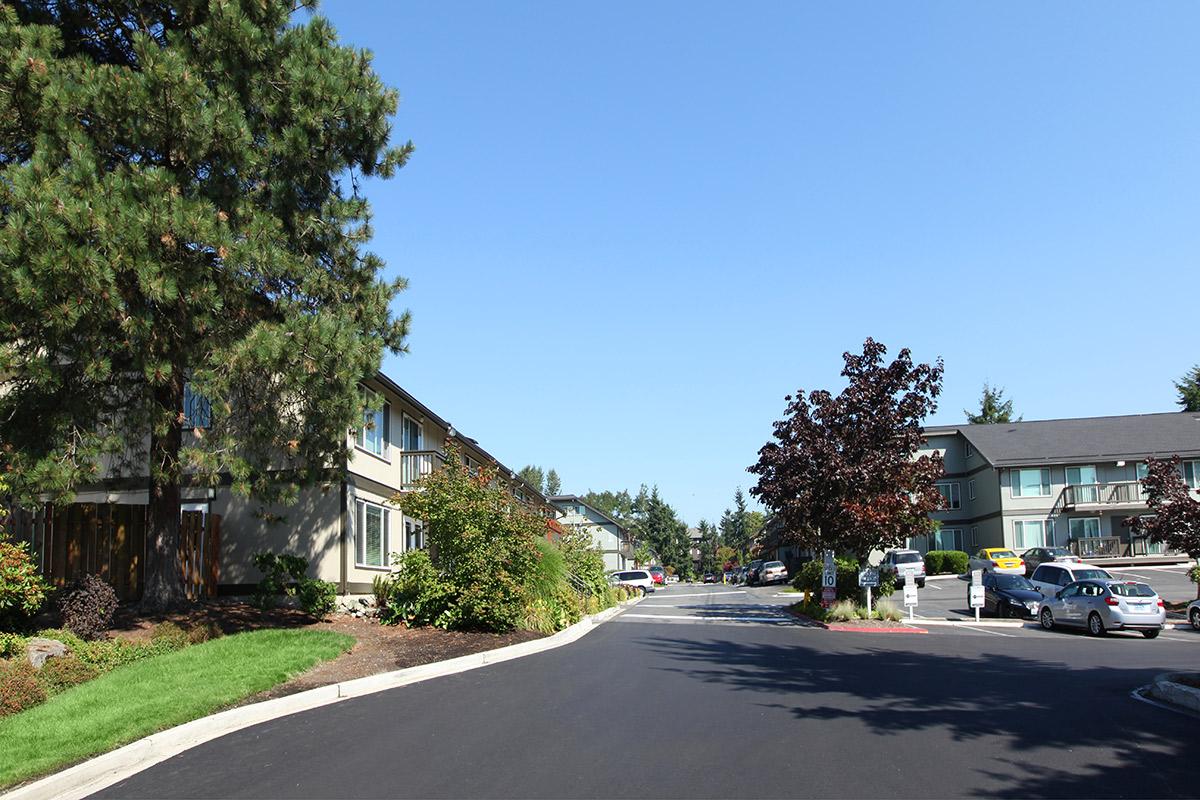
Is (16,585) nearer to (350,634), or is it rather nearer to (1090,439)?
(350,634)

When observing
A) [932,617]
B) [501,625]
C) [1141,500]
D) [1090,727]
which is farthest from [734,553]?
[1090,727]

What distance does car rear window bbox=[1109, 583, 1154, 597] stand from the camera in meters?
23.7

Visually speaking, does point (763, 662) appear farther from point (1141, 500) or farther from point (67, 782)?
point (1141, 500)

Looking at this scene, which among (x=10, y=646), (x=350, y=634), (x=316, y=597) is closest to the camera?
(x=10, y=646)

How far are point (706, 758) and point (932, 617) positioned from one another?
23954mm

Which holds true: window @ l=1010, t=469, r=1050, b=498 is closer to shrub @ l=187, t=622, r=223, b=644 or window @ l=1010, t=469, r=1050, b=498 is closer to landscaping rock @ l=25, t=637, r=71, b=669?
shrub @ l=187, t=622, r=223, b=644

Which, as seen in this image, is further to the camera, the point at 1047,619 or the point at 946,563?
the point at 946,563

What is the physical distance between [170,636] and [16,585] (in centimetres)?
272

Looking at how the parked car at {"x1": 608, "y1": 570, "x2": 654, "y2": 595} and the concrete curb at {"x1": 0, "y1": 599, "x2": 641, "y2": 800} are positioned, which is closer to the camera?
the concrete curb at {"x1": 0, "y1": 599, "x2": 641, "y2": 800}

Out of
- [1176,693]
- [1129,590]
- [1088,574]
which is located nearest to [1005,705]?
[1176,693]

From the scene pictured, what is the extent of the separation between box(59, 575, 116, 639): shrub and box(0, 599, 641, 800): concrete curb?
191 inches

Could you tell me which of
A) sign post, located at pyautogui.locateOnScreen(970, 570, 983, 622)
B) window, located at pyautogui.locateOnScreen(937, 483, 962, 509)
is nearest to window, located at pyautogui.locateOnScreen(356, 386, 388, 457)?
sign post, located at pyautogui.locateOnScreen(970, 570, 983, 622)

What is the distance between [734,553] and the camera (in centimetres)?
11562

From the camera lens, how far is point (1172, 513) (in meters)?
30.9
